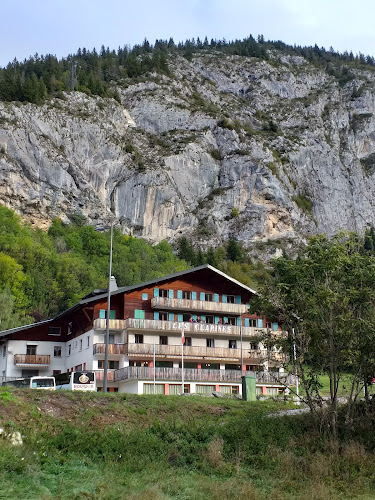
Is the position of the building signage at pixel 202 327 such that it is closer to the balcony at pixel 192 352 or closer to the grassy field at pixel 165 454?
the balcony at pixel 192 352

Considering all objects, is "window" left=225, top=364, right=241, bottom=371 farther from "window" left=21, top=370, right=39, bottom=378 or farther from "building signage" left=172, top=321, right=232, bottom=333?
"window" left=21, top=370, right=39, bottom=378

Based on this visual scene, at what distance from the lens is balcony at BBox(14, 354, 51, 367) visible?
52688 mm

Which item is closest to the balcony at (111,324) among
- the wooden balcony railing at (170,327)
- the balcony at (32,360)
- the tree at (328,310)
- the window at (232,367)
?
the wooden balcony railing at (170,327)

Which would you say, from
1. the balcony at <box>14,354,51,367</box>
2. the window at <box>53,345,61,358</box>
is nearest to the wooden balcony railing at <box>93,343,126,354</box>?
the balcony at <box>14,354,51,367</box>

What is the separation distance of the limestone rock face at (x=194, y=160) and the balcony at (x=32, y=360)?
64.8 m

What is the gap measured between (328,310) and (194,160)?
118 m

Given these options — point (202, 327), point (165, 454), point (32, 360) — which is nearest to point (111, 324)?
point (202, 327)

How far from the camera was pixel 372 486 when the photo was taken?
20.6m

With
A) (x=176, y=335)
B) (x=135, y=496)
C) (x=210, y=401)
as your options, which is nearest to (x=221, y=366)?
(x=176, y=335)

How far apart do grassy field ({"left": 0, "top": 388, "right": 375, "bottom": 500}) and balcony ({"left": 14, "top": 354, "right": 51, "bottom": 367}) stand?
26.5 metres

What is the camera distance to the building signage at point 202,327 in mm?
50150

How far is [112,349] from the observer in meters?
48.2

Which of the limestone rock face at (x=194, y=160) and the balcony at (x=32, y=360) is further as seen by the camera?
the limestone rock face at (x=194, y=160)

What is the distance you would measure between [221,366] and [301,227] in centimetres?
9685
